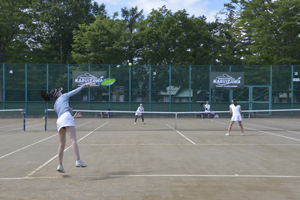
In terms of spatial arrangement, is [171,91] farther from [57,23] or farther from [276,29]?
[57,23]

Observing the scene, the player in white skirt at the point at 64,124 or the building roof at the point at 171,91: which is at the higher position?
the building roof at the point at 171,91

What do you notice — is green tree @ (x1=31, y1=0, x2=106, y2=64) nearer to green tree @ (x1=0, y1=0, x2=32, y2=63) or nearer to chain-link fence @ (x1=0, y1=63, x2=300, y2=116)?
green tree @ (x1=0, y1=0, x2=32, y2=63)

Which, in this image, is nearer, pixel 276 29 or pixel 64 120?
pixel 64 120

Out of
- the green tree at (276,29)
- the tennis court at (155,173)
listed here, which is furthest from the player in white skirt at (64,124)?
the green tree at (276,29)

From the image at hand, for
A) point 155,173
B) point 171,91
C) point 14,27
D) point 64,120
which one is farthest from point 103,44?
point 155,173

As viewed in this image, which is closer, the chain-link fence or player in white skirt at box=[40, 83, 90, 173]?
player in white skirt at box=[40, 83, 90, 173]

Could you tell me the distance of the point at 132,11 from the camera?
60.8m

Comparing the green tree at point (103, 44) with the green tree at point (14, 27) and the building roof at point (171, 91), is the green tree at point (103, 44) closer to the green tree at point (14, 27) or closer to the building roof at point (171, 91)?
the building roof at point (171, 91)

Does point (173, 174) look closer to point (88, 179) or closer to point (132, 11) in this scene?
point (88, 179)

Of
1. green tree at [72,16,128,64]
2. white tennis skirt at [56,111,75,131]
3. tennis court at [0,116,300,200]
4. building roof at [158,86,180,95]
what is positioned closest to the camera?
tennis court at [0,116,300,200]

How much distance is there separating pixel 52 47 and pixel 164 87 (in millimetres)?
24198

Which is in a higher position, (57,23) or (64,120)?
(57,23)

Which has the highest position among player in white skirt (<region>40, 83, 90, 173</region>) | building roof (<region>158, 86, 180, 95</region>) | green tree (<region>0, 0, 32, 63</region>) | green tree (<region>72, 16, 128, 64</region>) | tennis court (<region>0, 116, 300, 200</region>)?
green tree (<region>0, 0, 32, 63</region>)

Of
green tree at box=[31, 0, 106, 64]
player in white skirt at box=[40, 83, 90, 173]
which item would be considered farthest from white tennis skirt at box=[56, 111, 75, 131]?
green tree at box=[31, 0, 106, 64]
